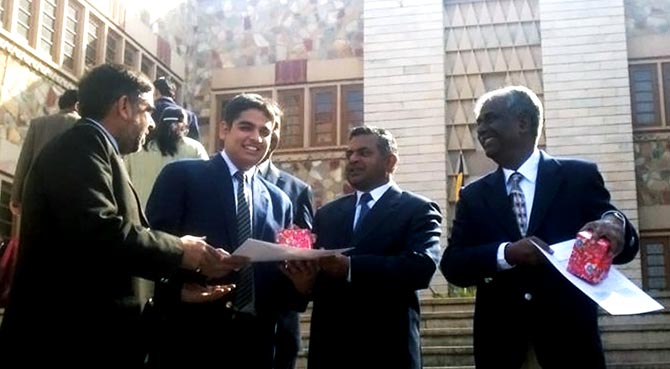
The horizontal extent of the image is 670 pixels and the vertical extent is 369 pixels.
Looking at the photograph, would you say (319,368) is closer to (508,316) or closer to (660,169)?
(508,316)

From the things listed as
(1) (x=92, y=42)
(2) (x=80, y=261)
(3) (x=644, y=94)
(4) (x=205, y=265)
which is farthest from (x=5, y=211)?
(3) (x=644, y=94)

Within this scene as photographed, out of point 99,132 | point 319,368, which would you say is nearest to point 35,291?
point 99,132

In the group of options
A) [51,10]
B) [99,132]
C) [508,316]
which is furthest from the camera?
[51,10]

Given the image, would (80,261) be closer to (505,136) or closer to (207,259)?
(207,259)

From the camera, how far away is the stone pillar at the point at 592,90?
13641 mm

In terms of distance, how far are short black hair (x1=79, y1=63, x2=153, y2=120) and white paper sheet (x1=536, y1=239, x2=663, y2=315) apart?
5.28 ft

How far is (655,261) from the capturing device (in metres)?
13.5

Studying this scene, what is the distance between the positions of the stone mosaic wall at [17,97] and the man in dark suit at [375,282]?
768 centimetres

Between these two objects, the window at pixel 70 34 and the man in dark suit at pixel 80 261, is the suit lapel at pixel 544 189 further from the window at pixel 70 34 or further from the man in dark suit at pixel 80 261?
the window at pixel 70 34

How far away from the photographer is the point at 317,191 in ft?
48.3

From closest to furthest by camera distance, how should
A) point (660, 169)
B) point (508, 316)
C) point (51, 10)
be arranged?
point (508, 316) < point (51, 10) < point (660, 169)

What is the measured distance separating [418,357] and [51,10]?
31.6 feet

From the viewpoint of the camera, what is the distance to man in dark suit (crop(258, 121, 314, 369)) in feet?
12.3

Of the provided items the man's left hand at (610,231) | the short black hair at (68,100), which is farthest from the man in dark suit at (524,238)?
the short black hair at (68,100)
